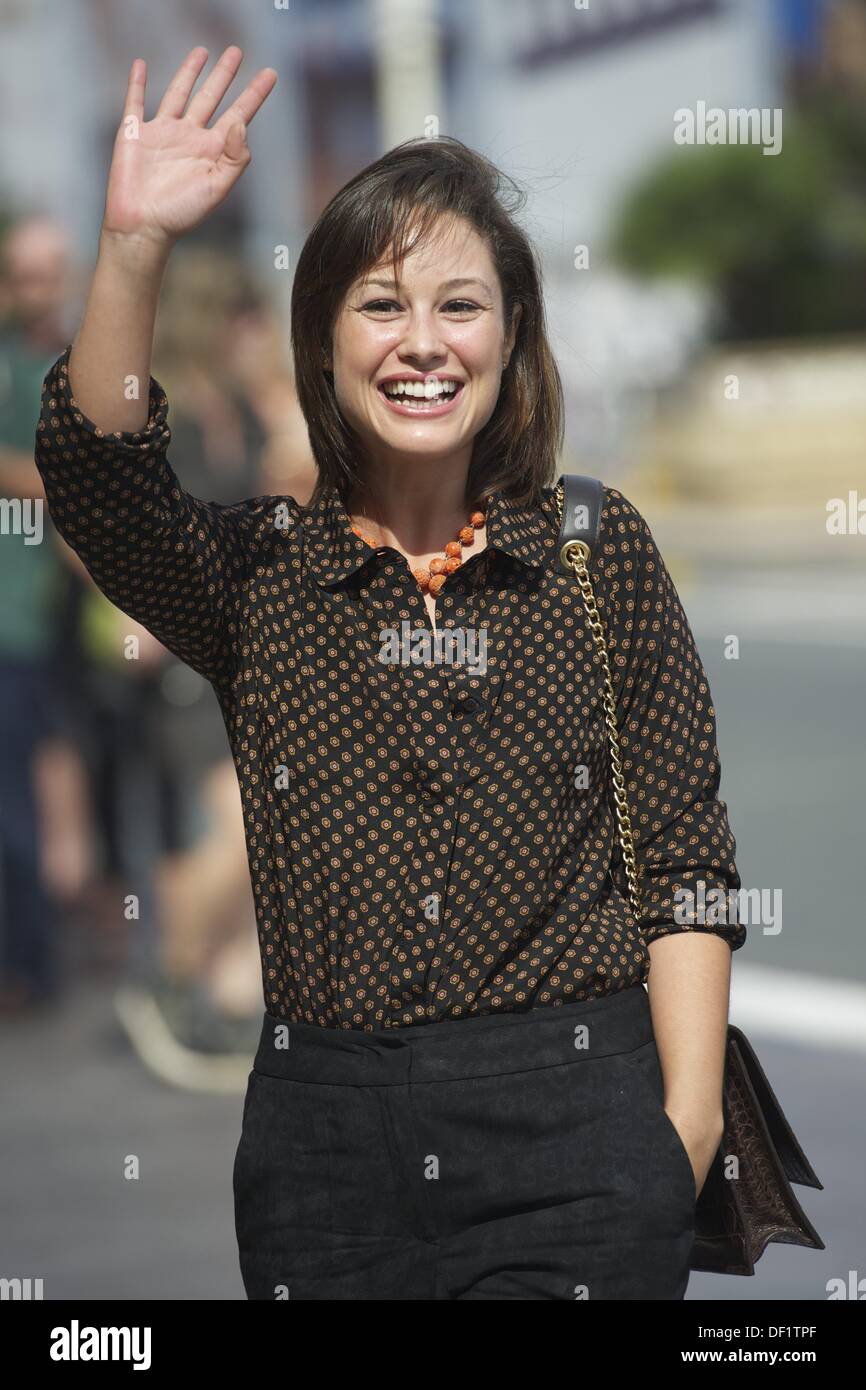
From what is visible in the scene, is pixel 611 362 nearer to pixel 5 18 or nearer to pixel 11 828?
pixel 5 18

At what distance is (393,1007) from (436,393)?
76 centimetres

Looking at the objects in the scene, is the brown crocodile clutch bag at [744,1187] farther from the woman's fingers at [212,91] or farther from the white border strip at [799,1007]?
the white border strip at [799,1007]

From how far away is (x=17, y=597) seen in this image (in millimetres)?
7391

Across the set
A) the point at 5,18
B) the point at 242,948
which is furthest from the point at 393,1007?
the point at 5,18

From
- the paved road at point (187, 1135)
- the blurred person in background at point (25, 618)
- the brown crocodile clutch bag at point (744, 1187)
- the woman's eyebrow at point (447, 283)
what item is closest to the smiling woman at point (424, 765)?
the woman's eyebrow at point (447, 283)

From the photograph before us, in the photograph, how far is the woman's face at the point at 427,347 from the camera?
2.71 metres

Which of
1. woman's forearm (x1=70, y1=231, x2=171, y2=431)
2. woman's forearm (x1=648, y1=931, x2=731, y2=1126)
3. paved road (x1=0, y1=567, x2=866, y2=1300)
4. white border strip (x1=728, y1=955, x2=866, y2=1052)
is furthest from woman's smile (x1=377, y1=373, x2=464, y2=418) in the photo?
white border strip (x1=728, y1=955, x2=866, y2=1052)

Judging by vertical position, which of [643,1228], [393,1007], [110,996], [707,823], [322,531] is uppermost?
[110,996]

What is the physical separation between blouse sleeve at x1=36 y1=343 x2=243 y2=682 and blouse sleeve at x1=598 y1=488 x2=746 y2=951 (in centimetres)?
49

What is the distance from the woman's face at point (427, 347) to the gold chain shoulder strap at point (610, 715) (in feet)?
0.64

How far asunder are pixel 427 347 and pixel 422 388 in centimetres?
5

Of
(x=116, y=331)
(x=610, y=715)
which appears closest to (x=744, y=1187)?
(x=610, y=715)

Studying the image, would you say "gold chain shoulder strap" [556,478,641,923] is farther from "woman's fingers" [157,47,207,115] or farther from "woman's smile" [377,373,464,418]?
"woman's fingers" [157,47,207,115]

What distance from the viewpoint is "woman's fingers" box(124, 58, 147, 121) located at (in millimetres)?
2543
